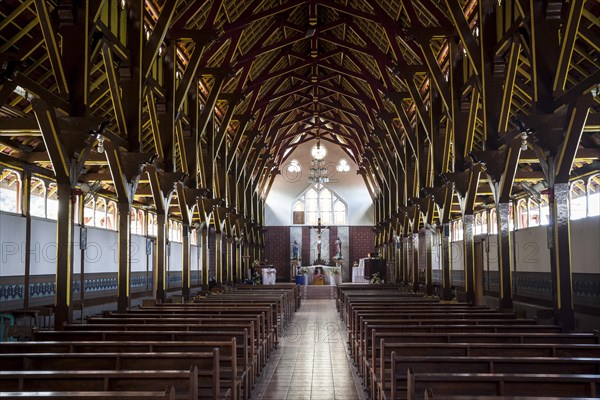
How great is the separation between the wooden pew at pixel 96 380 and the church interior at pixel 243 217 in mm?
20

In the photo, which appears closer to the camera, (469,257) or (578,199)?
(469,257)

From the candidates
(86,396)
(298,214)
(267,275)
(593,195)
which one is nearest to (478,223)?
(593,195)

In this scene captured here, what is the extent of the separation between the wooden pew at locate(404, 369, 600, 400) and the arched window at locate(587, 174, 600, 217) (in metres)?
11.3

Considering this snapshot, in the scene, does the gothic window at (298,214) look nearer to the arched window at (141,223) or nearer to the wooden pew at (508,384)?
the arched window at (141,223)

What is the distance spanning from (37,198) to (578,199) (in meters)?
14.5

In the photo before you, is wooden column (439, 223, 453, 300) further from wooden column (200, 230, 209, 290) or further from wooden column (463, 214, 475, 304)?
wooden column (200, 230, 209, 290)

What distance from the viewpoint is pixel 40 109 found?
9078 millimetres

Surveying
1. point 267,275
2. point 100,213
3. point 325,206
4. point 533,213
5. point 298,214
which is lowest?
point 267,275

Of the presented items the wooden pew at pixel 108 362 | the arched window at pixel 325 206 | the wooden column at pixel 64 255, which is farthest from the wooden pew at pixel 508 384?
the arched window at pixel 325 206

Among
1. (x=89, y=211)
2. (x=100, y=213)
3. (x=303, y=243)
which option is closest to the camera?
(x=89, y=211)

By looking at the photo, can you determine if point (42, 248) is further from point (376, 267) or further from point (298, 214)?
point (298, 214)


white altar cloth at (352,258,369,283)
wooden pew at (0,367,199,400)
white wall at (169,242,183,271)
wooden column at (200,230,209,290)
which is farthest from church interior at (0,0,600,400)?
white altar cloth at (352,258,369,283)

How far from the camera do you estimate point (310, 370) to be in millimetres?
10672

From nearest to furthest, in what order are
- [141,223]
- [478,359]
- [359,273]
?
[478,359] < [141,223] < [359,273]
